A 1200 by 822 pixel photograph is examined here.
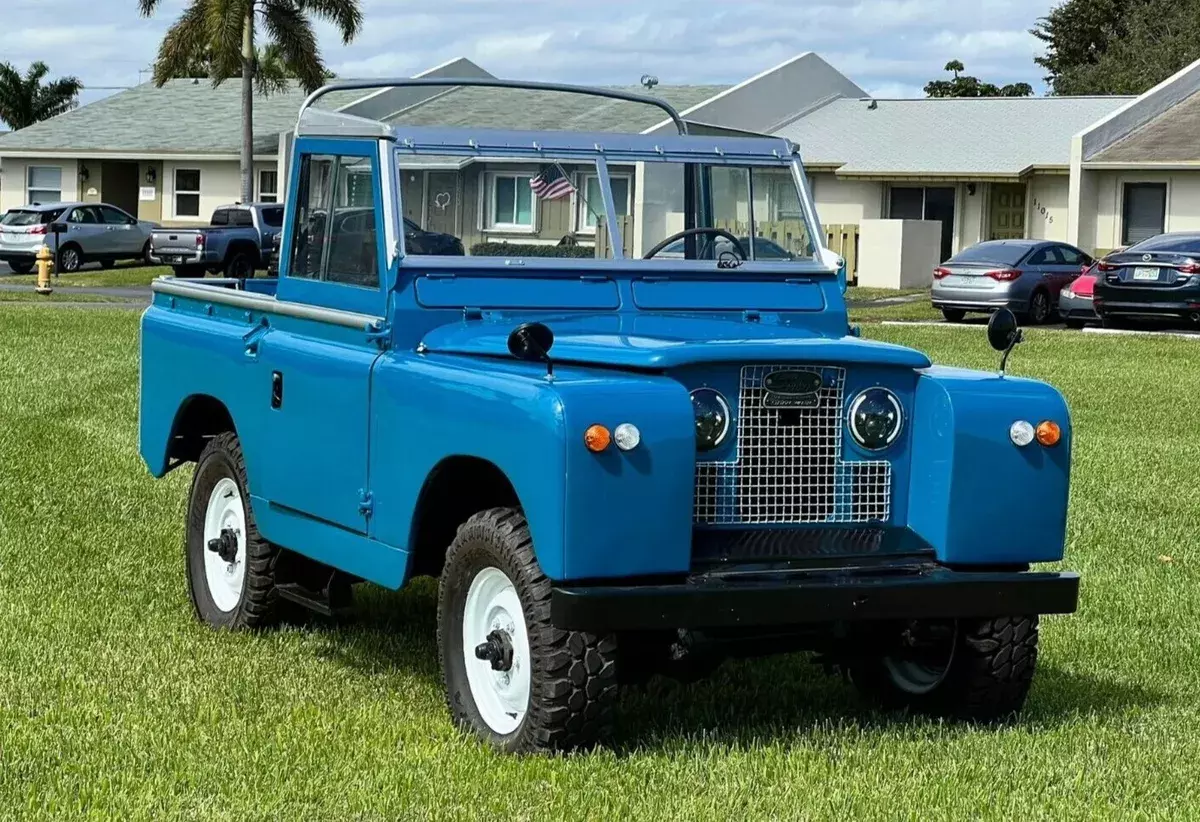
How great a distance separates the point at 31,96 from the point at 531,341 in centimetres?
7184

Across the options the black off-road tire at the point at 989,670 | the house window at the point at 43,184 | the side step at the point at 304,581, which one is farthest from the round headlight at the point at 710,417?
the house window at the point at 43,184

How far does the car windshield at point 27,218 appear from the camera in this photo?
4359 cm

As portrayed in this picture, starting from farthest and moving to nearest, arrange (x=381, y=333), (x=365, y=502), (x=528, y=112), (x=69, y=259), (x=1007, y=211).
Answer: (x=1007, y=211)
(x=69, y=259)
(x=528, y=112)
(x=381, y=333)
(x=365, y=502)

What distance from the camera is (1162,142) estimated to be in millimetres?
40719

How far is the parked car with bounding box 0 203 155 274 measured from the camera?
43281 millimetres

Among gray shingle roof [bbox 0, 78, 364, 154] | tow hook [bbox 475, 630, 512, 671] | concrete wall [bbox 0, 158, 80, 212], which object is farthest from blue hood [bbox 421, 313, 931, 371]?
concrete wall [bbox 0, 158, 80, 212]

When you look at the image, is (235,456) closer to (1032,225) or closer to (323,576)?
(323,576)

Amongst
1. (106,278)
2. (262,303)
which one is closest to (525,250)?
(262,303)

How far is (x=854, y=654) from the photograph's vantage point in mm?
6789

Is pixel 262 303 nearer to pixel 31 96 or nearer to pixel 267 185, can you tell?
pixel 267 185

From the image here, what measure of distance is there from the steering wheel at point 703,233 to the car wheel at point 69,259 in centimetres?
3777

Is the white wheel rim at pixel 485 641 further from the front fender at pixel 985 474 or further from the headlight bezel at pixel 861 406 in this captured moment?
the front fender at pixel 985 474

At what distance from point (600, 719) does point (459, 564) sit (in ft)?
2.29

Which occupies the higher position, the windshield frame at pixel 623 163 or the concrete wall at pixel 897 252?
the windshield frame at pixel 623 163
